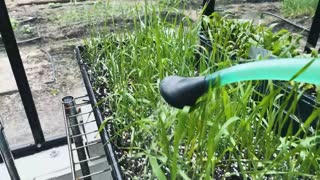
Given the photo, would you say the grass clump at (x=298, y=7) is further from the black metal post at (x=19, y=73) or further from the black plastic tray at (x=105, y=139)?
the black metal post at (x=19, y=73)

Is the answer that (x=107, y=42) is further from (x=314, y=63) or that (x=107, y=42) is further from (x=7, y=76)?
(x=314, y=63)

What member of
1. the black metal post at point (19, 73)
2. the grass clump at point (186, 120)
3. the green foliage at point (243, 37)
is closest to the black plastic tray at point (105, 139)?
the grass clump at point (186, 120)

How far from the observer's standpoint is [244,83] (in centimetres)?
60

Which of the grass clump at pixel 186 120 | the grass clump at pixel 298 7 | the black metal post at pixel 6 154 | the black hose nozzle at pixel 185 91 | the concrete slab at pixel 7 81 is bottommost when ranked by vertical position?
the black metal post at pixel 6 154

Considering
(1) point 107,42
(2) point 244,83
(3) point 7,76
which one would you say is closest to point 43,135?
(3) point 7,76

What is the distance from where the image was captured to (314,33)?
38.1 inches

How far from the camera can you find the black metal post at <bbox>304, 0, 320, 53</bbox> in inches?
37.6

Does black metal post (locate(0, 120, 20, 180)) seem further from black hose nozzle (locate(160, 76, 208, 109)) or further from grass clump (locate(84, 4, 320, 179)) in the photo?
black hose nozzle (locate(160, 76, 208, 109))

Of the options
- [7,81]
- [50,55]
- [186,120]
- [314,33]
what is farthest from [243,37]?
[7,81]

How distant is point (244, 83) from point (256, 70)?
10.8 inches

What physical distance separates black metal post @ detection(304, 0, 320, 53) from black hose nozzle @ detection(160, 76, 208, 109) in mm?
734

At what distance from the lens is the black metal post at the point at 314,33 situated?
0.96 metres

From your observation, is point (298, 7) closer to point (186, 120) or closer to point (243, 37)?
point (243, 37)

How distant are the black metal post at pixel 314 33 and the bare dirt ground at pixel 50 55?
36mm
